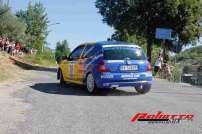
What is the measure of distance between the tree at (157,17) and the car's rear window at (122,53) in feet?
77.7

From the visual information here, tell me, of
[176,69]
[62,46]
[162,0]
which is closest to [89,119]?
[176,69]

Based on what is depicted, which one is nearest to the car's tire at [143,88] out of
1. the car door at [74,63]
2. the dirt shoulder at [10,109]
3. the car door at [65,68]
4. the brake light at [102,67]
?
the brake light at [102,67]

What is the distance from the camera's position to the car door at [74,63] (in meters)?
17.5

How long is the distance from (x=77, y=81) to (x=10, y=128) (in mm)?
8134

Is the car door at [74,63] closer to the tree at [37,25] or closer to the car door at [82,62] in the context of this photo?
the car door at [82,62]

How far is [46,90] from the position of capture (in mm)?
16922

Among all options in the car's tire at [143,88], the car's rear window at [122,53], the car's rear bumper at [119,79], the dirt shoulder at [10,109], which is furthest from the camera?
the car's tire at [143,88]

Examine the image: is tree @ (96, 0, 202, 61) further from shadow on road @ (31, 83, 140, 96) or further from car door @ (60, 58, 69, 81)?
shadow on road @ (31, 83, 140, 96)

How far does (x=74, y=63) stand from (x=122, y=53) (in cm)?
247

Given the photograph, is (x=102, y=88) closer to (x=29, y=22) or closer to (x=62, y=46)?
(x=29, y=22)

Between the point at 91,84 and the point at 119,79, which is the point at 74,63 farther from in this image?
the point at 119,79

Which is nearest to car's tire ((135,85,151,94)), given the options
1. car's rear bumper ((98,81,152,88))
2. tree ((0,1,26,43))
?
car's rear bumper ((98,81,152,88))
